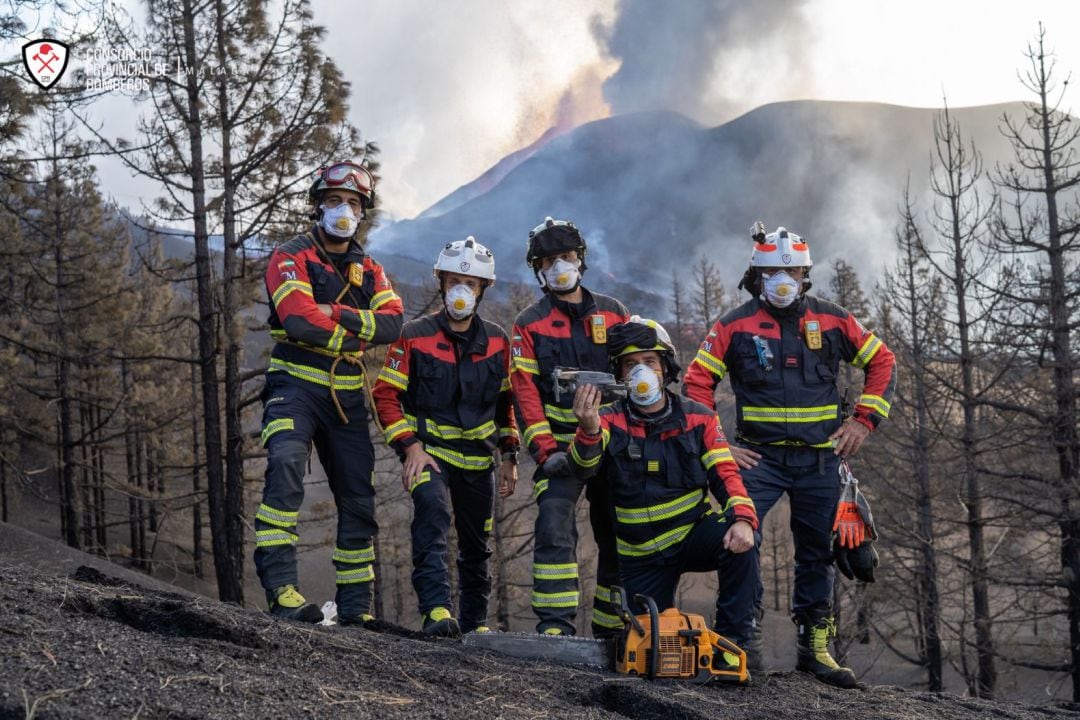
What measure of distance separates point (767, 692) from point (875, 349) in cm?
286

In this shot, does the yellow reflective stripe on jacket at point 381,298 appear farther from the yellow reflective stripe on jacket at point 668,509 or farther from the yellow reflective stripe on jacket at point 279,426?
the yellow reflective stripe on jacket at point 668,509

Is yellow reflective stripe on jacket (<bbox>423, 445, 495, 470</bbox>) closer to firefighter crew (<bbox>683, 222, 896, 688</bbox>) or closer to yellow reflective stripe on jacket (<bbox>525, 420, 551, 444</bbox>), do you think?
yellow reflective stripe on jacket (<bbox>525, 420, 551, 444</bbox>)

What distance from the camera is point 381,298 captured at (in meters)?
6.68

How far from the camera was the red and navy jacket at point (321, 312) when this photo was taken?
614 centimetres

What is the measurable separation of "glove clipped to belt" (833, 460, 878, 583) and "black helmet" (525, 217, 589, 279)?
8.25 ft

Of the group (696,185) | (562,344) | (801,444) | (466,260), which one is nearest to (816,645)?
(801,444)

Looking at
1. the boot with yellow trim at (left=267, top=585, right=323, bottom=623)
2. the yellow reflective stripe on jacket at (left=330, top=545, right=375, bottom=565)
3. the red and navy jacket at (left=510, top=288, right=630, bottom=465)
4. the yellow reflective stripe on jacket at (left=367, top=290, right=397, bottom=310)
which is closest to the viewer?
the boot with yellow trim at (left=267, top=585, right=323, bottom=623)

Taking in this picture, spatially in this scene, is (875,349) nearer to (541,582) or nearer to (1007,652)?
(541,582)

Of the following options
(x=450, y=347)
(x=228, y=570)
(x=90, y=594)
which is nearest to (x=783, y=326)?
(x=450, y=347)

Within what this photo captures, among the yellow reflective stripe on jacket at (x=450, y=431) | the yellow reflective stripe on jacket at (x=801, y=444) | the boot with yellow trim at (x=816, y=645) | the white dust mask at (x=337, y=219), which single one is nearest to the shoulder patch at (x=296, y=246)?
the white dust mask at (x=337, y=219)

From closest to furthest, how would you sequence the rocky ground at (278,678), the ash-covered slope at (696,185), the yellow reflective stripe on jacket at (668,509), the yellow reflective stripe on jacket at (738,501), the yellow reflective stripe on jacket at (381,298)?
the rocky ground at (278,678)
the yellow reflective stripe on jacket at (738,501)
the yellow reflective stripe on jacket at (668,509)
the yellow reflective stripe on jacket at (381,298)
the ash-covered slope at (696,185)

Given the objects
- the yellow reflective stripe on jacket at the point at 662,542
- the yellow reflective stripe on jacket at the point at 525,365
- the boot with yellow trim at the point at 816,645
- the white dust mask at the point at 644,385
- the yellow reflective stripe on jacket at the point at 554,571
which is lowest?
the boot with yellow trim at the point at 816,645

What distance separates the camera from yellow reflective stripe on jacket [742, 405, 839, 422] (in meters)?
6.38

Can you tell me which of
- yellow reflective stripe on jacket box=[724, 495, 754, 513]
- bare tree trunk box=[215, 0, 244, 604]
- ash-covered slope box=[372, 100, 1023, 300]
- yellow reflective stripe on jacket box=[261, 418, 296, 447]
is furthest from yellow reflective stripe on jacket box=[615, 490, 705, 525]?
ash-covered slope box=[372, 100, 1023, 300]
